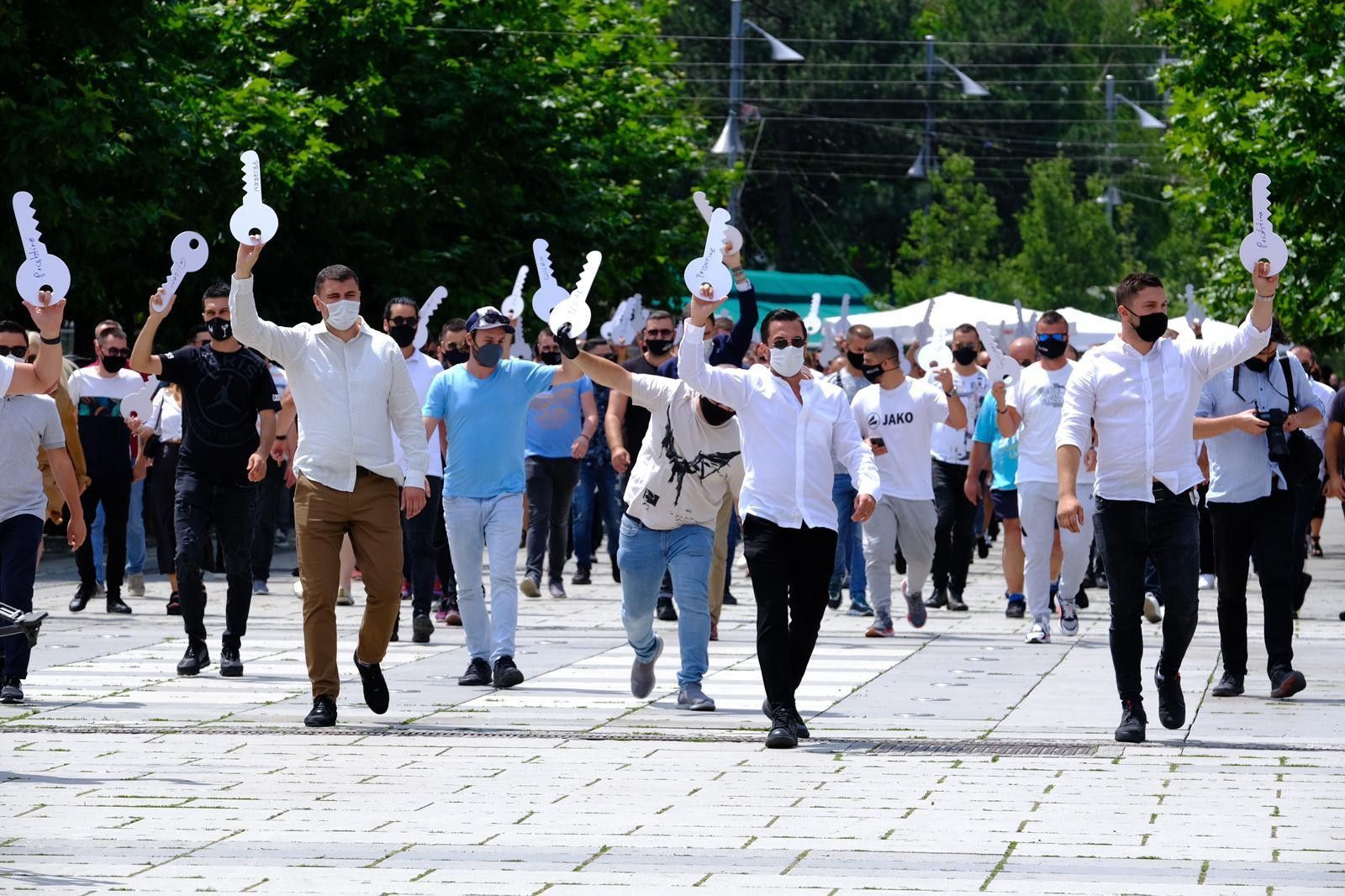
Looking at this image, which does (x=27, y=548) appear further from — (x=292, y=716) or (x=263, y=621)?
(x=263, y=621)

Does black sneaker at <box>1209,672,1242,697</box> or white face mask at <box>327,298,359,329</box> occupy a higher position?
white face mask at <box>327,298,359,329</box>

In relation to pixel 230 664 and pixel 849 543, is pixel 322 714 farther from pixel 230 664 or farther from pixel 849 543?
pixel 849 543

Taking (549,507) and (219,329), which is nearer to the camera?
(219,329)

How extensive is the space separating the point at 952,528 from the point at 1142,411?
24.9 ft

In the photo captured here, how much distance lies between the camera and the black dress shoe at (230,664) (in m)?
11.7

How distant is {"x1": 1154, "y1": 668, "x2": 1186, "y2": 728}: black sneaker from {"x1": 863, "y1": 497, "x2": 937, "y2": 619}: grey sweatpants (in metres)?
4.73

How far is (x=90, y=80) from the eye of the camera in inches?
875

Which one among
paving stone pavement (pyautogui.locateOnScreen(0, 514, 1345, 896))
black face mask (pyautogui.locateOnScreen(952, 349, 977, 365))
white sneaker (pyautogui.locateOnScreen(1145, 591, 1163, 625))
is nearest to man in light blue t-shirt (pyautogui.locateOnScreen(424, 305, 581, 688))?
paving stone pavement (pyautogui.locateOnScreen(0, 514, 1345, 896))

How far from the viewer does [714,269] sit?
9086 millimetres

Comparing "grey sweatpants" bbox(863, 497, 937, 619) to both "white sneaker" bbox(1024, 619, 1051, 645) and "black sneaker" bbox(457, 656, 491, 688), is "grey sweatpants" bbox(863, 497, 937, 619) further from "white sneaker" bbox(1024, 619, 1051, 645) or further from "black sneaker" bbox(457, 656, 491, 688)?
"black sneaker" bbox(457, 656, 491, 688)

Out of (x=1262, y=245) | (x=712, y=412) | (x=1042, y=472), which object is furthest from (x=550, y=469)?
(x=1262, y=245)

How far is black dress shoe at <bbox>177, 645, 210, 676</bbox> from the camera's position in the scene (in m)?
11.7

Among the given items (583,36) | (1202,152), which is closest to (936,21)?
(583,36)

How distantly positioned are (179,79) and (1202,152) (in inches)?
426
